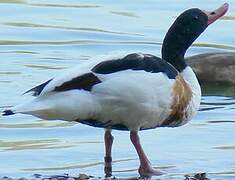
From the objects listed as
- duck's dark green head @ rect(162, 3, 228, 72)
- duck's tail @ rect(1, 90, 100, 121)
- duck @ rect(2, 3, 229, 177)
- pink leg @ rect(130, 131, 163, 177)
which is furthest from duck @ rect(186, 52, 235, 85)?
duck's tail @ rect(1, 90, 100, 121)

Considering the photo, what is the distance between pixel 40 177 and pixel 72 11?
31.1 ft

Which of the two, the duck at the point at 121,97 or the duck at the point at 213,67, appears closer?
the duck at the point at 121,97

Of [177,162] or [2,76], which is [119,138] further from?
[2,76]

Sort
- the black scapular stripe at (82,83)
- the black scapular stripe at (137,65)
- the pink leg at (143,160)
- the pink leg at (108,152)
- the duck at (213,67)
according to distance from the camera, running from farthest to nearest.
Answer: the duck at (213,67) < the pink leg at (108,152) < the pink leg at (143,160) < the black scapular stripe at (137,65) < the black scapular stripe at (82,83)

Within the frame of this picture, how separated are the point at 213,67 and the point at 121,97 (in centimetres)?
559

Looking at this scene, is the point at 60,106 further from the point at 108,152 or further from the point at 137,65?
the point at 108,152

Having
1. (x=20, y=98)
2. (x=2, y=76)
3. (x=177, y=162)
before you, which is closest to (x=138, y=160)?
(x=177, y=162)

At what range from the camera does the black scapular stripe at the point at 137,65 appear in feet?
31.3

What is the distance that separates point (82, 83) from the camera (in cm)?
941

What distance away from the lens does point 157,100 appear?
9766 mm

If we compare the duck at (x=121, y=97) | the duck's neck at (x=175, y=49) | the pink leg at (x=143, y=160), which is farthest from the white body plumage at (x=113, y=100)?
the duck's neck at (x=175, y=49)

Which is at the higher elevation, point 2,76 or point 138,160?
point 2,76

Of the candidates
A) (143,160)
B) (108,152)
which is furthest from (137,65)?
(108,152)

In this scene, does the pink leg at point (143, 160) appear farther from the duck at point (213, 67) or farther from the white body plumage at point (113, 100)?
the duck at point (213, 67)
